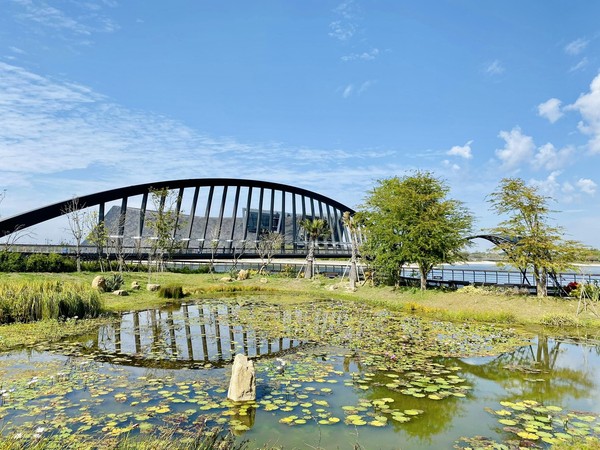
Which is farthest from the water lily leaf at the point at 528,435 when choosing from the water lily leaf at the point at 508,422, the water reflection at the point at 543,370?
the water reflection at the point at 543,370

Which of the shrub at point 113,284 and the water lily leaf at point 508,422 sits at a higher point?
the shrub at point 113,284

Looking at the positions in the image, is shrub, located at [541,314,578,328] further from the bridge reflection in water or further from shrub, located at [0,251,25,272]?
shrub, located at [0,251,25,272]

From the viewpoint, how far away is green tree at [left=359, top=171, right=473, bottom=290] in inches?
912

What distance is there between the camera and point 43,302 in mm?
14062

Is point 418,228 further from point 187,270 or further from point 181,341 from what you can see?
point 187,270

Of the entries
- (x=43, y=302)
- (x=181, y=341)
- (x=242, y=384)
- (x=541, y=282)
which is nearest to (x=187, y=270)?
(x=43, y=302)

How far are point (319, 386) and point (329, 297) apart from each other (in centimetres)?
1643

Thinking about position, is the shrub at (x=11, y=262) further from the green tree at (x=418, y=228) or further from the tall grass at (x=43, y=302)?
the green tree at (x=418, y=228)

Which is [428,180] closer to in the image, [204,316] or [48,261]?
[204,316]

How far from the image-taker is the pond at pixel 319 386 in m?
6.09

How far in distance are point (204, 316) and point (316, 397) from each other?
10.3 meters

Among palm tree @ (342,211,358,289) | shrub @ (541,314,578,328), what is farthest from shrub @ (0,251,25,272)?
shrub @ (541,314,578,328)

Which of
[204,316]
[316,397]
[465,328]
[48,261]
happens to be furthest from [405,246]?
[48,261]

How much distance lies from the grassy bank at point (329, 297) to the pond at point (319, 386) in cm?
229
